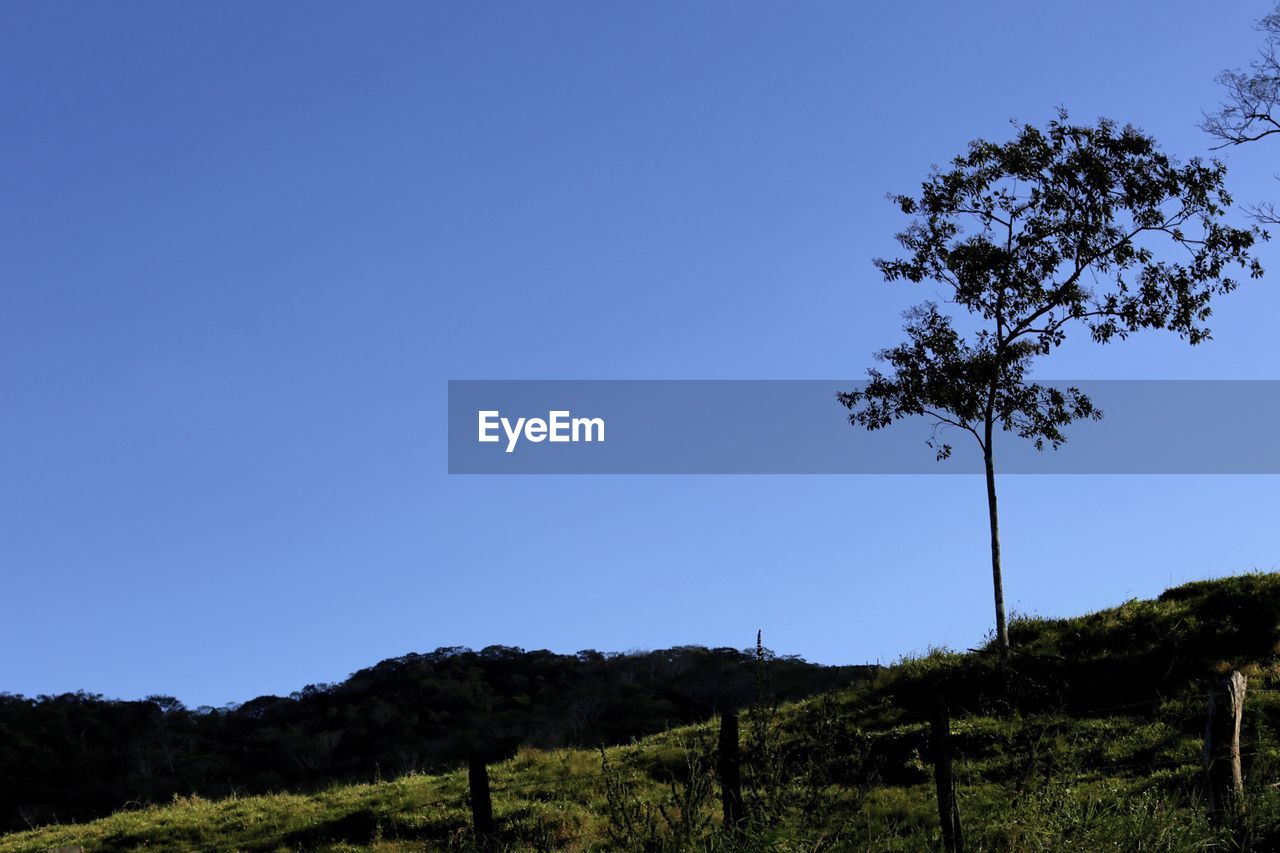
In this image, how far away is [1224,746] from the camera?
37.1 feet

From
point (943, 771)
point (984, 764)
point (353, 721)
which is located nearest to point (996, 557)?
point (984, 764)

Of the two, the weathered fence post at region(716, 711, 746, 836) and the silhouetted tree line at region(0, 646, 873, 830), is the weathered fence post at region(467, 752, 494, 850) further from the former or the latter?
the silhouetted tree line at region(0, 646, 873, 830)

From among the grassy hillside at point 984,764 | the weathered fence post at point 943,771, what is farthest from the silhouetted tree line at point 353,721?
the weathered fence post at point 943,771

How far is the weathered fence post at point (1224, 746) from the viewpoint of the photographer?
10977mm

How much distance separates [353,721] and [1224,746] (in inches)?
2303

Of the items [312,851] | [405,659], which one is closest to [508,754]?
[312,851]

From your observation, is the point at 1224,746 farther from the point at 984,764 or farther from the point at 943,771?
the point at 984,764

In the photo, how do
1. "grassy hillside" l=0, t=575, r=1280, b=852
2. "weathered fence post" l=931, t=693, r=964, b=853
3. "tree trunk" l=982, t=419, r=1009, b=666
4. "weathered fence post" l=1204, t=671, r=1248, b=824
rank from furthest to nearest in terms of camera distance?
1. "tree trunk" l=982, t=419, r=1009, b=666
2. "weathered fence post" l=931, t=693, r=964, b=853
3. "weathered fence post" l=1204, t=671, r=1248, b=824
4. "grassy hillside" l=0, t=575, r=1280, b=852

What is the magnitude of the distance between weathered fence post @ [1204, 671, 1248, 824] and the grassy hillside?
24 cm

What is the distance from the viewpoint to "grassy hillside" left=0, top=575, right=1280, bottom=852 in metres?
8.88

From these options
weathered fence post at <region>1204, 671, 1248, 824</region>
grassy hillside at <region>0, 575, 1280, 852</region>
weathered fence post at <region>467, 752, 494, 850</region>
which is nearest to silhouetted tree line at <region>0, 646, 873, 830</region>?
grassy hillside at <region>0, 575, 1280, 852</region>

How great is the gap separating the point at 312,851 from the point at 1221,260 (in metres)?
21.9

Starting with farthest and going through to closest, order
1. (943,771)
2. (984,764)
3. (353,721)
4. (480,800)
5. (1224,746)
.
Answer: (353,721), (984,764), (480,800), (943,771), (1224,746)

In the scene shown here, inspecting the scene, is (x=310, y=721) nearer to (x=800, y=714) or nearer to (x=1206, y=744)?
(x=800, y=714)
